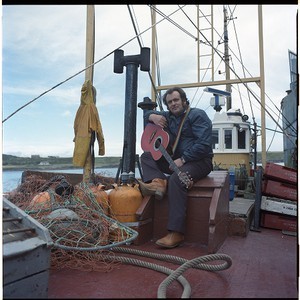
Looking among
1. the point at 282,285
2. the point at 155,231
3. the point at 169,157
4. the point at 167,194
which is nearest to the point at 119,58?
the point at 169,157

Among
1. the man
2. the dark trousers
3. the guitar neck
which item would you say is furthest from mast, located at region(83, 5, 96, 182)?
the guitar neck

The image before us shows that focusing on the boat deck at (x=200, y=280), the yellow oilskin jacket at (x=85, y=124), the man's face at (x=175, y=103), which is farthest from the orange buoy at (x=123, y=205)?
the yellow oilskin jacket at (x=85, y=124)

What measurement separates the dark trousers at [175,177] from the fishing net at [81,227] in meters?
0.43

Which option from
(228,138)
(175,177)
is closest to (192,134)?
(175,177)

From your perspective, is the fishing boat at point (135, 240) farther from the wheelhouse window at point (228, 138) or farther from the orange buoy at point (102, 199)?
the wheelhouse window at point (228, 138)

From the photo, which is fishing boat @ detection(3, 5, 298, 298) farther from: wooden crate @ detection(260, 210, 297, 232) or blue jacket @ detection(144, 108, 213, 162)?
blue jacket @ detection(144, 108, 213, 162)

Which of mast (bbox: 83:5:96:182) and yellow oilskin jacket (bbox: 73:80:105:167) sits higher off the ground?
mast (bbox: 83:5:96:182)

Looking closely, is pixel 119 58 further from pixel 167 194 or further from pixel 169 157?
pixel 167 194

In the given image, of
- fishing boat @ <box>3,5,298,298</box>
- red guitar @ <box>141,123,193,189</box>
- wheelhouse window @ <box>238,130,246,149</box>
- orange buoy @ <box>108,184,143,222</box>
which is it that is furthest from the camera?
wheelhouse window @ <box>238,130,246,149</box>

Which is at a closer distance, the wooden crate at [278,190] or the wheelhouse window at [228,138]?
the wooden crate at [278,190]

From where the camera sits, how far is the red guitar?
2.93 m

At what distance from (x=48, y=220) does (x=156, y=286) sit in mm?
1029

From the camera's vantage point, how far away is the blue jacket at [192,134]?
3023 millimetres

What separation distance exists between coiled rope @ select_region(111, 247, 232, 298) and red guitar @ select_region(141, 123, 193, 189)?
71 cm
